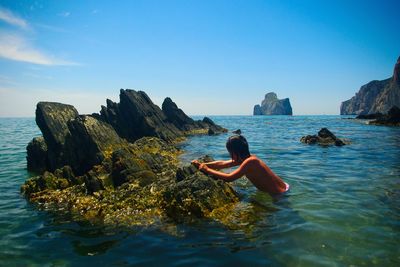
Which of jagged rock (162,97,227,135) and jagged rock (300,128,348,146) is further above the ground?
jagged rock (162,97,227,135)

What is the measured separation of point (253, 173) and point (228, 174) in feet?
2.66

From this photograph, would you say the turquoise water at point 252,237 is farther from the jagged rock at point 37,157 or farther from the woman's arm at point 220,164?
the jagged rock at point 37,157

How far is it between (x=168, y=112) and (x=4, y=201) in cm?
4516

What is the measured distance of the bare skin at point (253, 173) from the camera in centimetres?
941

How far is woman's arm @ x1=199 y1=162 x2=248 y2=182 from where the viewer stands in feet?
30.8

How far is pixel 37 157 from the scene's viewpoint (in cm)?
2061

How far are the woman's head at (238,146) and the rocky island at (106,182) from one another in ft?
4.29

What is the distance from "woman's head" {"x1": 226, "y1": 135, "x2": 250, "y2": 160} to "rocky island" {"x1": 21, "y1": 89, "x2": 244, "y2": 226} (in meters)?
1.31

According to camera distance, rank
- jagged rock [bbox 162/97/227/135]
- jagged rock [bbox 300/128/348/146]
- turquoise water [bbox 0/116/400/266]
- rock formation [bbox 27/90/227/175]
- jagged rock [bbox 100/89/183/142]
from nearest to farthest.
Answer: turquoise water [bbox 0/116/400/266], rock formation [bbox 27/90/227/175], jagged rock [bbox 300/128/348/146], jagged rock [bbox 100/89/183/142], jagged rock [bbox 162/97/227/135]

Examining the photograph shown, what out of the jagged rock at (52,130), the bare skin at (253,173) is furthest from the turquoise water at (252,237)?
the jagged rock at (52,130)

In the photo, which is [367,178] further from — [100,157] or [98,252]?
[100,157]

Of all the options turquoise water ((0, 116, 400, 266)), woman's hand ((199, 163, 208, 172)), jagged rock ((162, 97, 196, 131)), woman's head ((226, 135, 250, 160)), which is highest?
jagged rock ((162, 97, 196, 131))

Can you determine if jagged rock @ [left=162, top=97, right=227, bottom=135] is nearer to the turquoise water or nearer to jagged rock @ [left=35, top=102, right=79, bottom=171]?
jagged rock @ [left=35, top=102, right=79, bottom=171]

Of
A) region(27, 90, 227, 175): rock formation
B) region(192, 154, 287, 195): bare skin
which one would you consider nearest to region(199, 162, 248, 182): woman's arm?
region(192, 154, 287, 195): bare skin
